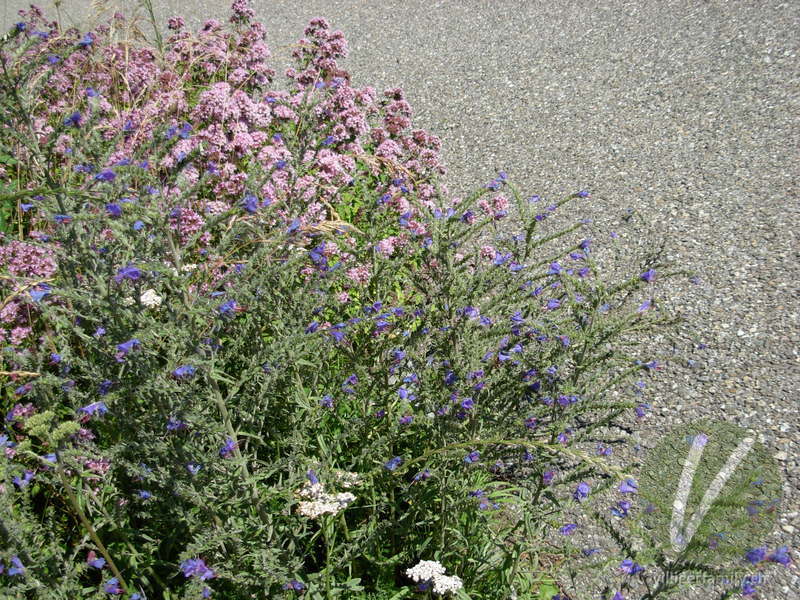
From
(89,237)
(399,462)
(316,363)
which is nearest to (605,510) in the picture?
(399,462)

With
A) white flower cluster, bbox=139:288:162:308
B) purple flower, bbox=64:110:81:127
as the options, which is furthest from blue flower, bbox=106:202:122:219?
white flower cluster, bbox=139:288:162:308

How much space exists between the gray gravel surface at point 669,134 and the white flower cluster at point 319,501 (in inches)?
59.3

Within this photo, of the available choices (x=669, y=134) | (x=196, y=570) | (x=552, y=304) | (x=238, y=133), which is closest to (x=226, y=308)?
(x=196, y=570)

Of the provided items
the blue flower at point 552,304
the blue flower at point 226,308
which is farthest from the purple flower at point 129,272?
the blue flower at point 552,304

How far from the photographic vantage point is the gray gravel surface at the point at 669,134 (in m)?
3.36

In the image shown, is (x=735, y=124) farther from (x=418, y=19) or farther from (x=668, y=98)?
(x=418, y=19)

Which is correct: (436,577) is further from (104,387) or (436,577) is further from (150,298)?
(150,298)

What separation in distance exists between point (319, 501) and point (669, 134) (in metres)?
4.43

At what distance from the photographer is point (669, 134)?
17.0 ft

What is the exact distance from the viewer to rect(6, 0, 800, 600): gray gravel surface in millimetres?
3363

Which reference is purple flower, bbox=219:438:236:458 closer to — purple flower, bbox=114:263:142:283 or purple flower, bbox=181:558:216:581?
purple flower, bbox=181:558:216:581

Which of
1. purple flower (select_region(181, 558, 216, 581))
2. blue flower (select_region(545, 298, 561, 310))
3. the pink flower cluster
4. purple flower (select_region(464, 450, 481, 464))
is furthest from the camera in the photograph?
the pink flower cluster

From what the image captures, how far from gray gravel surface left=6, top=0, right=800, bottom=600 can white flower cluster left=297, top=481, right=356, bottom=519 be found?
1.51 m

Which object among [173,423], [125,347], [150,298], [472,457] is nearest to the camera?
[125,347]
